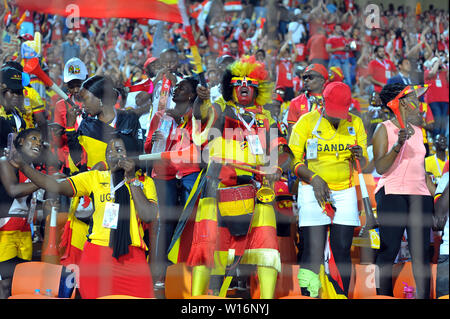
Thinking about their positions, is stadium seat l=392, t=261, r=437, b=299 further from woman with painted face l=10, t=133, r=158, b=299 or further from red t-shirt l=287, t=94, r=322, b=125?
woman with painted face l=10, t=133, r=158, b=299

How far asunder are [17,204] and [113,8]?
157cm

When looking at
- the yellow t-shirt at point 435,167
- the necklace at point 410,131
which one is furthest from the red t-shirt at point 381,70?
the necklace at point 410,131

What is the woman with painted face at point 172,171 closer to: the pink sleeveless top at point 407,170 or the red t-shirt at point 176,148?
the red t-shirt at point 176,148

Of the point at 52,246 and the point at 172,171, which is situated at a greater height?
the point at 172,171

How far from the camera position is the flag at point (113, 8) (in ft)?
14.7

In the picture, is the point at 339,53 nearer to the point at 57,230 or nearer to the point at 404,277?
the point at 404,277

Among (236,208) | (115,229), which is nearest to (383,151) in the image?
(236,208)

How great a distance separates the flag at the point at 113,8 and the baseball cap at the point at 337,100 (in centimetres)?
110

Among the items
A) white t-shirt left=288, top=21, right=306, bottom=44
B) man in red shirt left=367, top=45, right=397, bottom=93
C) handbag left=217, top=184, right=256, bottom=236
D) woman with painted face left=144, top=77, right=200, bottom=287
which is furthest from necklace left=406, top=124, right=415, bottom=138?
white t-shirt left=288, top=21, right=306, bottom=44

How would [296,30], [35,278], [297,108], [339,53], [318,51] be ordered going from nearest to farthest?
[35,278] → [297,108] → [318,51] → [339,53] → [296,30]

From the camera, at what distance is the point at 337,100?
13.1 ft

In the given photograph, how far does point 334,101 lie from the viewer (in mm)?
3998

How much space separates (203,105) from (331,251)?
1.14m
